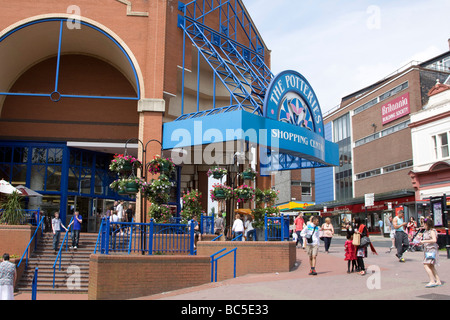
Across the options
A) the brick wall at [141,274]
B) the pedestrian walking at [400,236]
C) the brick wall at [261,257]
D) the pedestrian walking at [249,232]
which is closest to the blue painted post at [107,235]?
the brick wall at [141,274]

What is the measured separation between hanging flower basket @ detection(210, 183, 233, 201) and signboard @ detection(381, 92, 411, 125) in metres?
30.6

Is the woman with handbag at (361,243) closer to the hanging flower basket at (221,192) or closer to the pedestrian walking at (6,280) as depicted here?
the hanging flower basket at (221,192)

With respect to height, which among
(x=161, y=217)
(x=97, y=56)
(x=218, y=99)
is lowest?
(x=161, y=217)

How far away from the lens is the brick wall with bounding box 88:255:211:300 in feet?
36.6

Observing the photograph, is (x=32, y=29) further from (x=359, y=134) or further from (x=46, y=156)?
(x=359, y=134)

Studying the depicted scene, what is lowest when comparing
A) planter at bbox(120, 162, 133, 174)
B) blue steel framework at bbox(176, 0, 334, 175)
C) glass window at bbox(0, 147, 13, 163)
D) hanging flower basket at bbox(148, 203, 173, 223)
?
hanging flower basket at bbox(148, 203, 173, 223)

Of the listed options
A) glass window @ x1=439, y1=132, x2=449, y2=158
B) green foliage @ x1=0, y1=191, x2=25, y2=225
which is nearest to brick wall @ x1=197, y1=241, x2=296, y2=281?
green foliage @ x1=0, y1=191, x2=25, y2=225

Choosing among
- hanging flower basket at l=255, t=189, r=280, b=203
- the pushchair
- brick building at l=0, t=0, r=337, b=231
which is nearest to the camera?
hanging flower basket at l=255, t=189, r=280, b=203

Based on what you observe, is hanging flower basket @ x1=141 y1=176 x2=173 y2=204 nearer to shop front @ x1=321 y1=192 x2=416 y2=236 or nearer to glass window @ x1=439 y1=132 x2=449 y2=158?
shop front @ x1=321 y1=192 x2=416 y2=236

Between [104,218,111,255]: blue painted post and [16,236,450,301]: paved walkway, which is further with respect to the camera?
[104,218,111,255]: blue painted post

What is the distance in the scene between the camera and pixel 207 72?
26.4m
